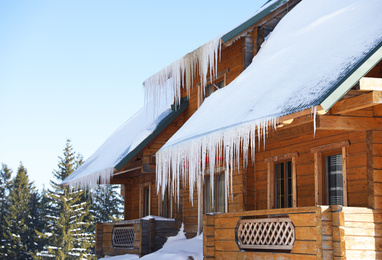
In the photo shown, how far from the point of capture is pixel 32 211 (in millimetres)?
67625

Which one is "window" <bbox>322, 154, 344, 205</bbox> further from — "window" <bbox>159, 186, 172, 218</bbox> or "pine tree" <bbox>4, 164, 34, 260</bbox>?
"pine tree" <bbox>4, 164, 34, 260</bbox>

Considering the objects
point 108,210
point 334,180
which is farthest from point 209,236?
point 108,210

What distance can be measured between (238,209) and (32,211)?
2179 inches

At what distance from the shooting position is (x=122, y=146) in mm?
21938

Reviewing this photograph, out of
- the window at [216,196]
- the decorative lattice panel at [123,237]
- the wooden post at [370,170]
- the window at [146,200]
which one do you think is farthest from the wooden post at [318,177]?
the window at [146,200]

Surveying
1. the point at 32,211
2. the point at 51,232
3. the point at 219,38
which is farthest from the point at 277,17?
the point at 32,211

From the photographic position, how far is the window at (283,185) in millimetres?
14370

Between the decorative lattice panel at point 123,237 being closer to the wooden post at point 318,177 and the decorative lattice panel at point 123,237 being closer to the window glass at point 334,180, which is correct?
the wooden post at point 318,177

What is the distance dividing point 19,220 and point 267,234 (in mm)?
56444

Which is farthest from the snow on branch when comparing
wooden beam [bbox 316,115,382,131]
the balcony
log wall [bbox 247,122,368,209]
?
wooden beam [bbox 316,115,382,131]

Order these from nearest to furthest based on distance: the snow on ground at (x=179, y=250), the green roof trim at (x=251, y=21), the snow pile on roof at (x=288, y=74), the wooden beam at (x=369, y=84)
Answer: the wooden beam at (x=369, y=84) → the snow pile on roof at (x=288, y=74) → the green roof trim at (x=251, y=21) → the snow on ground at (x=179, y=250)

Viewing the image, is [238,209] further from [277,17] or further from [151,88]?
[151,88]

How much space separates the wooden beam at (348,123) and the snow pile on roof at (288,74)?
29.6 inches

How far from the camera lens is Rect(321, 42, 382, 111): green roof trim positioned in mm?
9461
